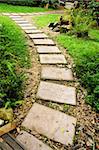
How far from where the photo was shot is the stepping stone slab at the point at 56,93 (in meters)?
4.46

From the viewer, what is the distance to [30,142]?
3465mm

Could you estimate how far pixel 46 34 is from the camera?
834 cm

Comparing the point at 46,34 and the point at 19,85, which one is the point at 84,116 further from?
the point at 46,34

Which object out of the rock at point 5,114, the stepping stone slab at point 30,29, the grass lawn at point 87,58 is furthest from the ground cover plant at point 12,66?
the grass lawn at point 87,58

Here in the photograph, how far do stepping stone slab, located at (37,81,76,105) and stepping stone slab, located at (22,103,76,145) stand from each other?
333 millimetres

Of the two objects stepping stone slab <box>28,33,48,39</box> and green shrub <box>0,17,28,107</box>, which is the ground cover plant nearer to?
green shrub <box>0,17,28,107</box>

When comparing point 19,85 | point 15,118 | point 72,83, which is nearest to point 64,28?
point 72,83

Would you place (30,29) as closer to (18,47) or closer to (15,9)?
(18,47)

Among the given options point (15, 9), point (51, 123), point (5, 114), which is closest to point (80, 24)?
point (51, 123)

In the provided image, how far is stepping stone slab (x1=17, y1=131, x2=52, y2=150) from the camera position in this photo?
339cm

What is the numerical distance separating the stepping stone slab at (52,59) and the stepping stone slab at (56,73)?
0.35 metres

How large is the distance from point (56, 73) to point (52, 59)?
2.53ft

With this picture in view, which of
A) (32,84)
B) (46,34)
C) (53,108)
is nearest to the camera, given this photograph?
(53,108)

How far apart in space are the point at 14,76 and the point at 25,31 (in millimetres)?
3967
